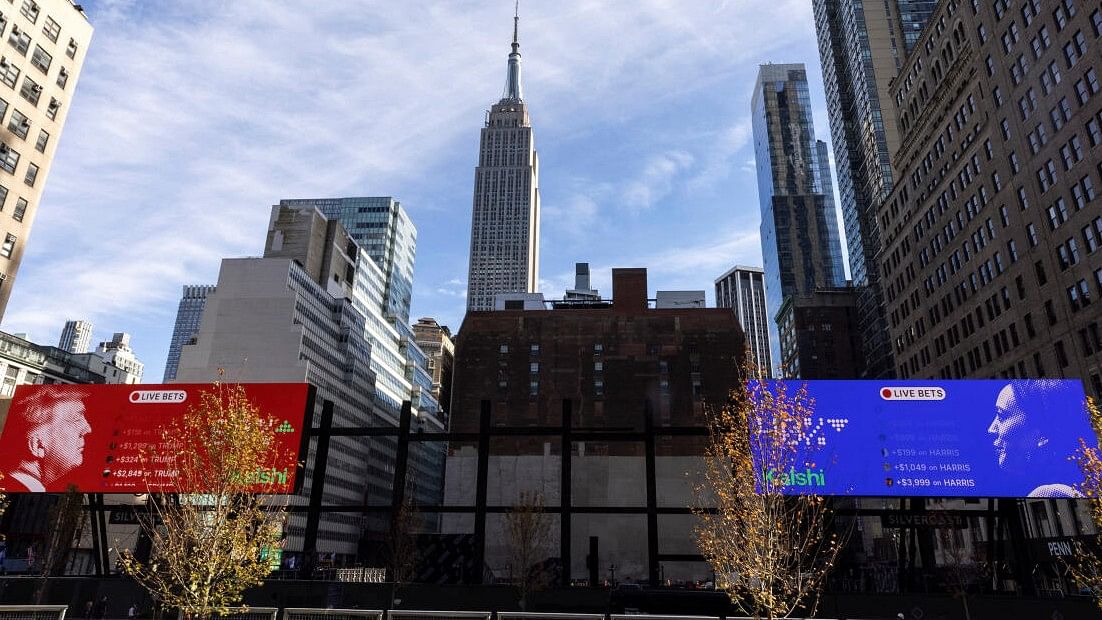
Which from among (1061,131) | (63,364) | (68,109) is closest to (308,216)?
(63,364)

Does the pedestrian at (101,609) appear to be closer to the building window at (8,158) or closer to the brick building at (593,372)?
the building window at (8,158)

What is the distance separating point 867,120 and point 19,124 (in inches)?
5122

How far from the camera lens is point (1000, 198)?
60.5m

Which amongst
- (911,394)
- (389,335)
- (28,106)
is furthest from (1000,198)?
(389,335)

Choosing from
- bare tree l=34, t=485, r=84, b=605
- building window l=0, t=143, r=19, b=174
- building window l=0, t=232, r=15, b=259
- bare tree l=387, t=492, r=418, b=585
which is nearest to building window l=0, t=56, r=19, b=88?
building window l=0, t=143, r=19, b=174

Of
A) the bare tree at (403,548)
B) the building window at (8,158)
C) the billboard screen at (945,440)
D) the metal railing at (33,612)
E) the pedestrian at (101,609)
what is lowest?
the pedestrian at (101,609)

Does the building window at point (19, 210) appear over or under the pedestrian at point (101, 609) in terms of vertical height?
over

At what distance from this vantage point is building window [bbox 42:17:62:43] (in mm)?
55844

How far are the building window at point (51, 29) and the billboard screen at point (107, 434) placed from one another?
38903 millimetres

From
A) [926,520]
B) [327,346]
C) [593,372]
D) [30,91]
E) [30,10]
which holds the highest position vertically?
[30,10]

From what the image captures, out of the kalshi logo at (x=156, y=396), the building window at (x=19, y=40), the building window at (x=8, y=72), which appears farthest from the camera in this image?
the building window at (x=19, y=40)

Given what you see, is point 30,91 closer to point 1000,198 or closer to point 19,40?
point 19,40

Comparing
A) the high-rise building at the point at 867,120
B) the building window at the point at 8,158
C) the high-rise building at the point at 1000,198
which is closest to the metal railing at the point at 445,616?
the high-rise building at the point at 1000,198

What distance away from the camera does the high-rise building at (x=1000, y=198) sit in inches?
1959
